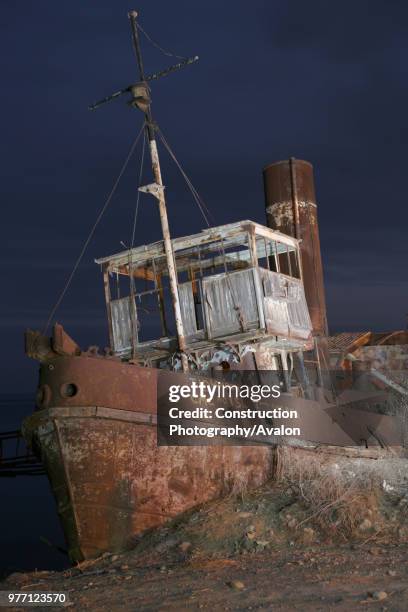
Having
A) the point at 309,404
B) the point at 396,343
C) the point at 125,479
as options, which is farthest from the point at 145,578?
the point at 396,343

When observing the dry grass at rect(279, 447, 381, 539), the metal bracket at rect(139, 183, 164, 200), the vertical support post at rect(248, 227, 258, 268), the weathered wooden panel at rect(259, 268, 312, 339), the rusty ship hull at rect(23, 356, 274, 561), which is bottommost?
the dry grass at rect(279, 447, 381, 539)

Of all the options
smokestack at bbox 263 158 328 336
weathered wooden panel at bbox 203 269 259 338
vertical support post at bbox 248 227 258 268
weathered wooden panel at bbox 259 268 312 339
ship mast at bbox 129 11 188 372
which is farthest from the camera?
smokestack at bbox 263 158 328 336

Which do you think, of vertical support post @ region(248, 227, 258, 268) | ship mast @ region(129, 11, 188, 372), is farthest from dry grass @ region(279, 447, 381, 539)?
vertical support post @ region(248, 227, 258, 268)

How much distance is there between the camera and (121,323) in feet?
45.0

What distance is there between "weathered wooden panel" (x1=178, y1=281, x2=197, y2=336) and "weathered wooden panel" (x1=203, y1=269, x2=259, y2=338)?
0.55 m

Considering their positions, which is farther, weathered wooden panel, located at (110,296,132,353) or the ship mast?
weathered wooden panel, located at (110,296,132,353)

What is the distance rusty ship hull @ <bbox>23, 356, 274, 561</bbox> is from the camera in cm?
875

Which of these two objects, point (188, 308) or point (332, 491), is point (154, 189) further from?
point (332, 491)

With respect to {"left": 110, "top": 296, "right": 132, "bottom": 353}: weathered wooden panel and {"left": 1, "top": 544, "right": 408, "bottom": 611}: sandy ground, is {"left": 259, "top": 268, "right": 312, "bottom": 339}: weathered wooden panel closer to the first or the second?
{"left": 110, "top": 296, "right": 132, "bottom": 353}: weathered wooden panel

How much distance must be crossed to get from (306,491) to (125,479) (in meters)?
2.52

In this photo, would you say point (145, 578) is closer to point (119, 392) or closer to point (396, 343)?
point (119, 392)

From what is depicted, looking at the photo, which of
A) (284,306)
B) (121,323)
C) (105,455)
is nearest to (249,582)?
(105,455)

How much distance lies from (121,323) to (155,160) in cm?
362

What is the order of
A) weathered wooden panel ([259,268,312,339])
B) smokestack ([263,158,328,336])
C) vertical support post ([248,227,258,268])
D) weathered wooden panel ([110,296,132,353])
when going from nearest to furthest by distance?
vertical support post ([248,227,258,268])
weathered wooden panel ([259,268,312,339])
weathered wooden panel ([110,296,132,353])
smokestack ([263,158,328,336])
